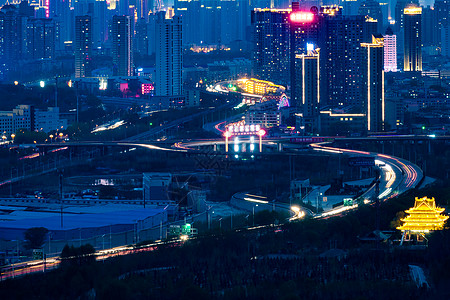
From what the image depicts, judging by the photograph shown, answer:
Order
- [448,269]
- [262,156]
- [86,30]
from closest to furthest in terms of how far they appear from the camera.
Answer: [448,269], [262,156], [86,30]

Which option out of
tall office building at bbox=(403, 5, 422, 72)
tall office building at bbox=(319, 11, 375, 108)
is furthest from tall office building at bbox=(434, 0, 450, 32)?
tall office building at bbox=(319, 11, 375, 108)

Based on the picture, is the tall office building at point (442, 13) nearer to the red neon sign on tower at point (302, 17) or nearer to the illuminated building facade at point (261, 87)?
the illuminated building facade at point (261, 87)

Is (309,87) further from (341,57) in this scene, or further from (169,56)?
(169,56)

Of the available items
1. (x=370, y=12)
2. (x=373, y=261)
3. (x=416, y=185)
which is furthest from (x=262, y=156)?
(x=370, y=12)

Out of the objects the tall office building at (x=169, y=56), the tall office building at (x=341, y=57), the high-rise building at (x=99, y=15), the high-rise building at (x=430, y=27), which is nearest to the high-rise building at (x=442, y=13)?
the high-rise building at (x=430, y=27)

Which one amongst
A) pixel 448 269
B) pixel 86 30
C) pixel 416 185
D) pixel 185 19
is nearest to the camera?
pixel 448 269

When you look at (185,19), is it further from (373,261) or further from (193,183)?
(373,261)

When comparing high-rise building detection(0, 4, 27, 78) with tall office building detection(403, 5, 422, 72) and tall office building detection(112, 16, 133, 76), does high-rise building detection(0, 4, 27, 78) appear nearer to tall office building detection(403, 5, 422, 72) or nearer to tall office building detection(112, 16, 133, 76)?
tall office building detection(112, 16, 133, 76)

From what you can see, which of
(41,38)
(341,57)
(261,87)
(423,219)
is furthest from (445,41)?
(423,219)
